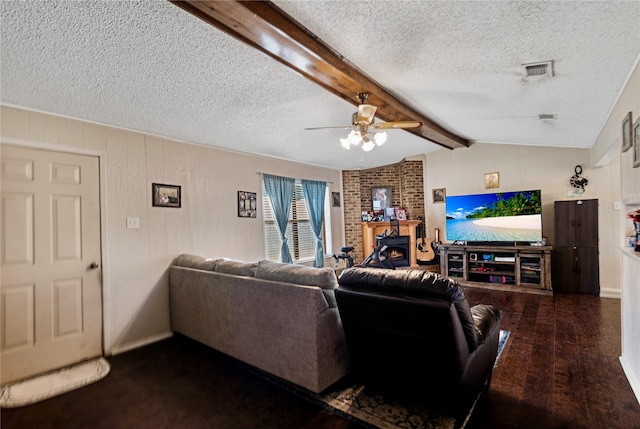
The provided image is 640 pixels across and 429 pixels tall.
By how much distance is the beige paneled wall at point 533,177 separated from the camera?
4.62 meters

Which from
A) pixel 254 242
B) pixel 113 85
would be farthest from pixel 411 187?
pixel 113 85

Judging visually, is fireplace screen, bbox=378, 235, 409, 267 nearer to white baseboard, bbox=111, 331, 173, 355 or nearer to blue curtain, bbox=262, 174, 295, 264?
blue curtain, bbox=262, 174, 295, 264

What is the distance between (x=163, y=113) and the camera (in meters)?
2.99

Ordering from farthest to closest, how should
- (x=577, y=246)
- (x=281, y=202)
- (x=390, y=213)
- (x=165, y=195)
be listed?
(x=390, y=213) → (x=281, y=202) → (x=577, y=246) → (x=165, y=195)

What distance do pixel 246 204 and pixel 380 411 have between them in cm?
332

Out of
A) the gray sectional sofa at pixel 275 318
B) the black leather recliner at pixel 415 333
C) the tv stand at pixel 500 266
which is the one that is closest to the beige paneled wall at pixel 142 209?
the gray sectional sofa at pixel 275 318

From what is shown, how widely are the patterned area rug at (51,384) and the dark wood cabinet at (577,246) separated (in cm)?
619

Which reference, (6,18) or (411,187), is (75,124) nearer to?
(6,18)

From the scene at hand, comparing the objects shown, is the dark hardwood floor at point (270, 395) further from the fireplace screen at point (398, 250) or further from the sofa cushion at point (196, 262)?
the fireplace screen at point (398, 250)

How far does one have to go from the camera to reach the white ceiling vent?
225 centimetres

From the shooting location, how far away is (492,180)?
5.60m

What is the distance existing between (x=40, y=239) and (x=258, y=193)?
2.62m

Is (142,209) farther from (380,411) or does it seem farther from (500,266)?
(500,266)

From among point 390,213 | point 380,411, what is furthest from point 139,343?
point 390,213
